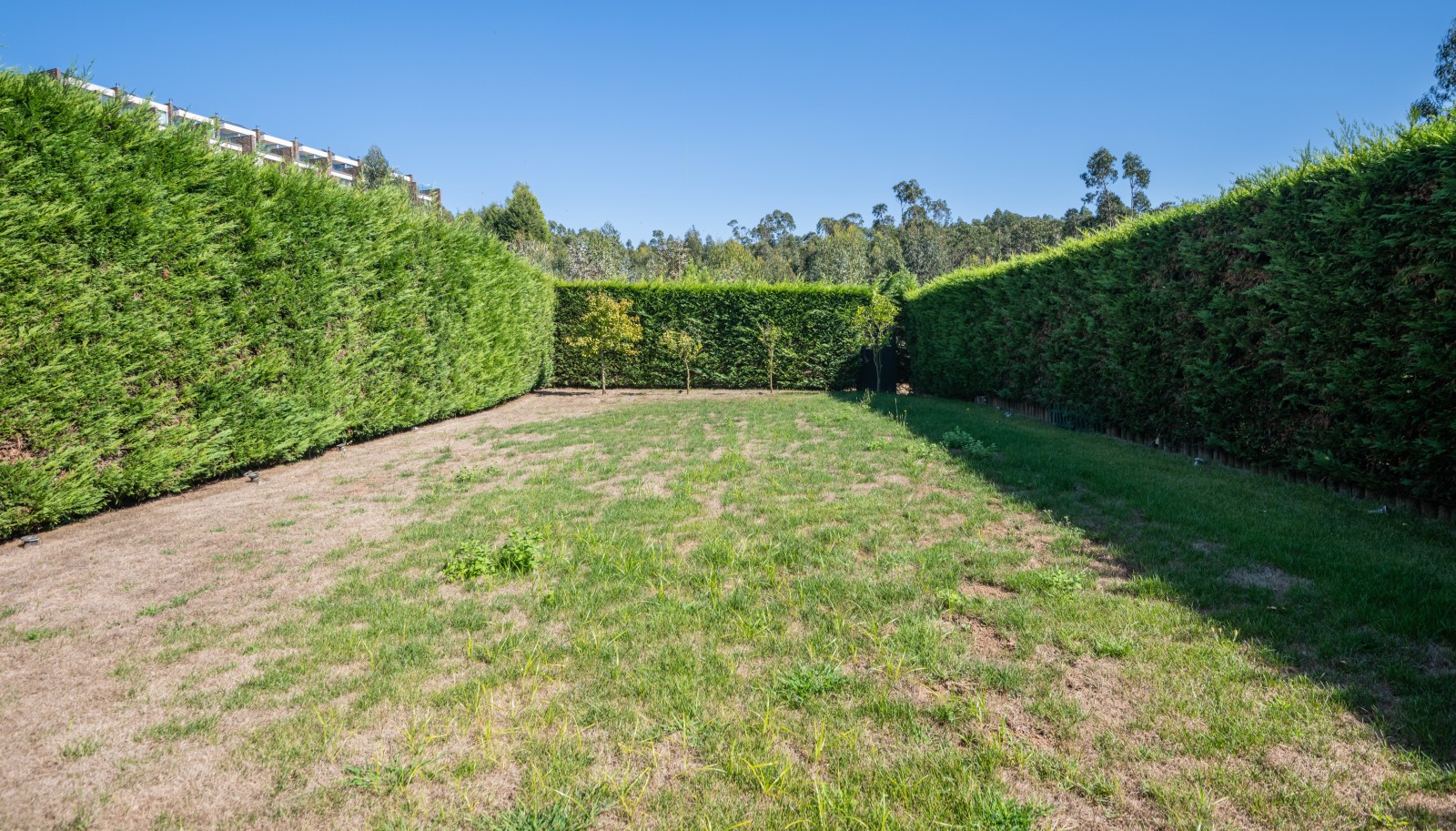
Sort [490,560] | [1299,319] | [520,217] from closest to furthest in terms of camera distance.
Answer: [490,560]
[1299,319]
[520,217]

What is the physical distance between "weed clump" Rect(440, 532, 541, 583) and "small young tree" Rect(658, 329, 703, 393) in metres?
14.7

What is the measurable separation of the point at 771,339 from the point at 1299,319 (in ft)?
45.9

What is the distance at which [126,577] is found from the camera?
4.34 metres

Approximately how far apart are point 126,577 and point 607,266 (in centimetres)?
4131

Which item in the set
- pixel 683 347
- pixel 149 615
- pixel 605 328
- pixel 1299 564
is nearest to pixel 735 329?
pixel 683 347

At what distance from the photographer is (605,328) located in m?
17.8

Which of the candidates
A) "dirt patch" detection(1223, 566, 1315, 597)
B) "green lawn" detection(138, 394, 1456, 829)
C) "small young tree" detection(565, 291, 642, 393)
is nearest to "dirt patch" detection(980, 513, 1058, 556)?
"green lawn" detection(138, 394, 1456, 829)

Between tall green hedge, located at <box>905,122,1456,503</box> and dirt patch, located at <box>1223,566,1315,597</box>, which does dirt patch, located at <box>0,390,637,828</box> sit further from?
tall green hedge, located at <box>905,122,1456,503</box>

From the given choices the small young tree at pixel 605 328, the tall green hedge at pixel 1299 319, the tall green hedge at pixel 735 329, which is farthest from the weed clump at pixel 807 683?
the tall green hedge at pixel 735 329

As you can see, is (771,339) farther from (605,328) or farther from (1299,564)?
(1299,564)

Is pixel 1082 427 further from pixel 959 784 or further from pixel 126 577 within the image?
pixel 126 577

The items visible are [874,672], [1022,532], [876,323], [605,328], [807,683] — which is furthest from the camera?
[876,323]

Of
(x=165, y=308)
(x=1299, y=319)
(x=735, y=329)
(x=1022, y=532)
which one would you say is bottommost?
(x=1022, y=532)

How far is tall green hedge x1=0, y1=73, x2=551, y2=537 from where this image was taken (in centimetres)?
527
